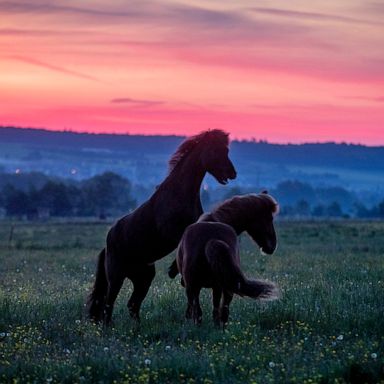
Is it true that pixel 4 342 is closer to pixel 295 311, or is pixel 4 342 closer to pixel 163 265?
pixel 295 311

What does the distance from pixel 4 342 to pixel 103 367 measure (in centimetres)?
206

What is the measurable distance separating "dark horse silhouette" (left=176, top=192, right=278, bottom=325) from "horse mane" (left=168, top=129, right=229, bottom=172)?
1056 mm

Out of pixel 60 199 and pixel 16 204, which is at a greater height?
pixel 60 199

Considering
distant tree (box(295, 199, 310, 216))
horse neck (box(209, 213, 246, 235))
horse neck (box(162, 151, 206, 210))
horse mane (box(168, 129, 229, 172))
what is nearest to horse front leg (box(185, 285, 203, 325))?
horse neck (box(209, 213, 246, 235))

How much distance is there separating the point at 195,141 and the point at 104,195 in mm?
132202

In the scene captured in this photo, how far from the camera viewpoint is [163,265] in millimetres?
24922

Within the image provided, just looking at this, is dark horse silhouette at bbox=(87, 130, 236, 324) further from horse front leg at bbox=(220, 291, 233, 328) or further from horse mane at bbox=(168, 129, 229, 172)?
horse front leg at bbox=(220, 291, 233, 328)

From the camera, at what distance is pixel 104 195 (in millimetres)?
143250

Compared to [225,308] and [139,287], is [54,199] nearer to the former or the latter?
[139,287]

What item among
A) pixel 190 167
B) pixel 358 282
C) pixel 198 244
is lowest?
pixel 358 282

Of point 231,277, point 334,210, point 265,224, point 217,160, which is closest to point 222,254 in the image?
point 231,277

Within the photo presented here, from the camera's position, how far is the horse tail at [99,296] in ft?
39.1

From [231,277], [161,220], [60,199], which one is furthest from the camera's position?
[60,199]

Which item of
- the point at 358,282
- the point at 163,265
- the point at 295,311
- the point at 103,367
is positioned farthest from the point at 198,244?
the point at 163,265
